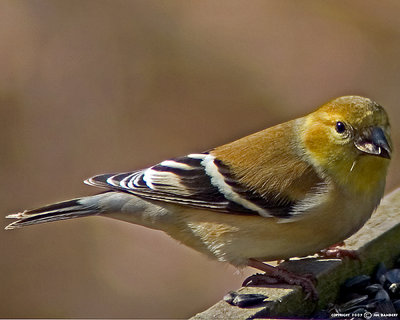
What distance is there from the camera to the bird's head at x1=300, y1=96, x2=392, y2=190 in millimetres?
4766

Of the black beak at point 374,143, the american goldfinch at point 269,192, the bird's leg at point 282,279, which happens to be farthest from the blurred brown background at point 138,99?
the black beak at point 374,143

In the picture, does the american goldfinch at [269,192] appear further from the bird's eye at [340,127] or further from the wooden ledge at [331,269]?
the wooden ledge at [331,269]

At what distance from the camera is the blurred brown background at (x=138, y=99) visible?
8.55m

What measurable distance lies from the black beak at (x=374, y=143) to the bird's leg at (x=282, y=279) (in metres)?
0.81

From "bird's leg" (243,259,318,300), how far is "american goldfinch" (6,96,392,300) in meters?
0.01

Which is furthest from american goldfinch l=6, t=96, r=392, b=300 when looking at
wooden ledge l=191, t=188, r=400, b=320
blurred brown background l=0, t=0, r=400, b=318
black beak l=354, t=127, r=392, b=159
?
blurred brown background l=0, t=0, r=400, b=318

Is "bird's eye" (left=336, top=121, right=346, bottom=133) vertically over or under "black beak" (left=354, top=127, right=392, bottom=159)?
over

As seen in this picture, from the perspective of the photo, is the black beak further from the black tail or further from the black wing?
the black tail

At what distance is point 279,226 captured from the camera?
4.77 metres

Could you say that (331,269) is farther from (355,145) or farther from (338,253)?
(355,145)

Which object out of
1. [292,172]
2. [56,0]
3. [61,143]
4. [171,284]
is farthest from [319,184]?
[56,0]

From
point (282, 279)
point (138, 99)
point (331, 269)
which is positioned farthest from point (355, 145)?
point (138, 99)

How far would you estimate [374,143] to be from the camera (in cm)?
473

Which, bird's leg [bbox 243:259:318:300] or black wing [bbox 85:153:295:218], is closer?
bird's leg [bbox 243:259:318:300]
